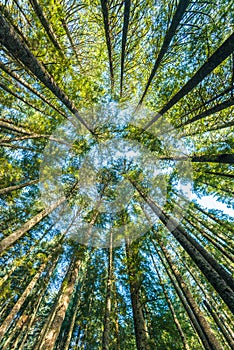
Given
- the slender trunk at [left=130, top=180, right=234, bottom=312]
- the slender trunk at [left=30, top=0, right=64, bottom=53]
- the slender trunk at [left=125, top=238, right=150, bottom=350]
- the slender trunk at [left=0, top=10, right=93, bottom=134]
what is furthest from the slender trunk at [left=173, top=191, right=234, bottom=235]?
the slender trunk at [left=30, top=0, right=64, bottom=53]

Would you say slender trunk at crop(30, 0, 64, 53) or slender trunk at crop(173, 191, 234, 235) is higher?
slender trunk at crop(173, 191, 234, 235)

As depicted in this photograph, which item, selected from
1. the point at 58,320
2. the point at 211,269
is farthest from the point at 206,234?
the point at 58,320

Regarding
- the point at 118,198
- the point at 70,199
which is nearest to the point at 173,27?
the point at 118,198

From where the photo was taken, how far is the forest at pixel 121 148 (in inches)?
174

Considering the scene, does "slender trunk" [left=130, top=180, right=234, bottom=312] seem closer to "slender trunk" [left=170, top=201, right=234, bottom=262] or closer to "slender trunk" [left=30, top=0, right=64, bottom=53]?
"slender trunk" [left=170, top=201, right=234, bottom=262]

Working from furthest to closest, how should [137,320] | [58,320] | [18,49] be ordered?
[137,320]
[58,320]
[18,49]

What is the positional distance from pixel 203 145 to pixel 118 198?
16.8ft

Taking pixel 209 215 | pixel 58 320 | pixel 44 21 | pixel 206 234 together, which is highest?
pixel 209 215

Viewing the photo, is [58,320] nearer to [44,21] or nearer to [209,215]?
[209,215]

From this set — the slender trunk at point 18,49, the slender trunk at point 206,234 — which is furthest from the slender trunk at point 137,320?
the slender trunk at point 18,49

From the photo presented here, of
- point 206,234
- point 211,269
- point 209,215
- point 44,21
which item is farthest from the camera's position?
point 209,215

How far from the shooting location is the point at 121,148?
873 cm

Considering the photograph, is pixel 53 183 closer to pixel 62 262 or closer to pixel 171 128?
pixel 62 262

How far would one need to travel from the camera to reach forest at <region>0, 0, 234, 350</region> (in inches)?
174
